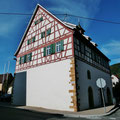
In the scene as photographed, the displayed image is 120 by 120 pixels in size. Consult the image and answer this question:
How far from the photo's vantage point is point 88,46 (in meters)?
16.3

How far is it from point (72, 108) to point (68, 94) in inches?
51.9

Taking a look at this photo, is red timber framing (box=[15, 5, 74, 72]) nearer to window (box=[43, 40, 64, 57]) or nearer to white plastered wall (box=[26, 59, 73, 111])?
window (box=[43, 40, 64, 57])

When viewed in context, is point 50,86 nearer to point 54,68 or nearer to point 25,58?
point 54,68

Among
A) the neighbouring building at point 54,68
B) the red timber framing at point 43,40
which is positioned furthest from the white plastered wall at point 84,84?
the red timber framing at point 43,40

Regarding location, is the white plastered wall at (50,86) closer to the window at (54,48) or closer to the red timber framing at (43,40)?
the red timber framing at (43,40)

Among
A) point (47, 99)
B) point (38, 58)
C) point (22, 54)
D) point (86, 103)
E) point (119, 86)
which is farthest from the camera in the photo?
point (119, 86)

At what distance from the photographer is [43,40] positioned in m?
15.9

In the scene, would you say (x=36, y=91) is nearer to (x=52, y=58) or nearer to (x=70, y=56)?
(x=52, y=58)

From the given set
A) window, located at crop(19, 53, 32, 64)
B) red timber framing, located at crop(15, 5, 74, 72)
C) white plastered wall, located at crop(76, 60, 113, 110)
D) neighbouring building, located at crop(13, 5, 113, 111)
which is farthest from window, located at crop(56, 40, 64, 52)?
window, located at crop(19, 53, 32, 64)

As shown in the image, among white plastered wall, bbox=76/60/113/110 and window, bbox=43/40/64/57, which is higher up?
window, bbox=43/40/64/57

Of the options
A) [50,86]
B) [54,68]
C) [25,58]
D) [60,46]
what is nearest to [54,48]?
[60,46]

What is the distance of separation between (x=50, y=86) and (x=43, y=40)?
21.4 feet

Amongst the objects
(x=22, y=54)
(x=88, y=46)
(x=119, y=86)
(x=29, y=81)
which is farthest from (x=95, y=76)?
(x=119, y=86)

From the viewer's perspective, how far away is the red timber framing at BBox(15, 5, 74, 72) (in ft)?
42.2
